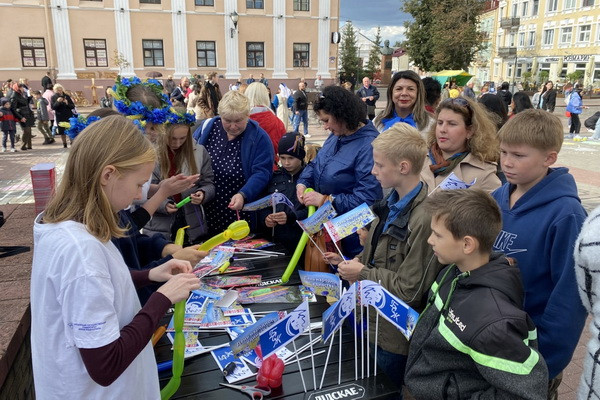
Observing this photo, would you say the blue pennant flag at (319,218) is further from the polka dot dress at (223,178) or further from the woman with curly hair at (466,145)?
the polka dot dress at (223,178)

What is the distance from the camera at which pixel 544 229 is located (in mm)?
1771

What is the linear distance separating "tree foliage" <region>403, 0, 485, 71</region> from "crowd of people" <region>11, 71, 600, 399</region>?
86.2 ft

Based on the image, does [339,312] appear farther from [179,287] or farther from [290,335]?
[179,287]

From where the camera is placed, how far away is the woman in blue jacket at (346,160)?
2834mm

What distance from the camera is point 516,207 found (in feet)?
6.32

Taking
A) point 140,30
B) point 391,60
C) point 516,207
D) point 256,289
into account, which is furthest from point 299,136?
point 391,60

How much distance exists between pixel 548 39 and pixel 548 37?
193 mm

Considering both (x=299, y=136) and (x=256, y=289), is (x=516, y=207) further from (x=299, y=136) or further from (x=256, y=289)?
(x=299, y=136)

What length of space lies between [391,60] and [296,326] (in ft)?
205

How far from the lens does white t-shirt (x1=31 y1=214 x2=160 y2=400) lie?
1.22 m

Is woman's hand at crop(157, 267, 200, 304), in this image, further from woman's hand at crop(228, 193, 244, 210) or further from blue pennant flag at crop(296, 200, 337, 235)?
woman's hand at crop(228, 193, 244, 210)

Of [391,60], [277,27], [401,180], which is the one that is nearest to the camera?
[401,180]

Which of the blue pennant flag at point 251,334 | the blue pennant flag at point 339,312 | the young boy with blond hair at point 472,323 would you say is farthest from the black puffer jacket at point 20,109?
the young boy with blond hair at point 472,323

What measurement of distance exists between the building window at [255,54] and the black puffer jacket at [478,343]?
1114 inches
